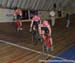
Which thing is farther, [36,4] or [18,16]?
[36,4]

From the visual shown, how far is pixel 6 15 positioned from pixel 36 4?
751cm

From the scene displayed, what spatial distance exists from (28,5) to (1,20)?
20.6 feet

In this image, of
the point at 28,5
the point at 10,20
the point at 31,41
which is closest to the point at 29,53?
the point at 31,41

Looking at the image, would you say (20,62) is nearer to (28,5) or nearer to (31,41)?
(31,41)

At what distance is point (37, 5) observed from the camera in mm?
26922

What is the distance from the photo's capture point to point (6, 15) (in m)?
19.5

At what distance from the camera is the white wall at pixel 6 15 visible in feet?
62.1

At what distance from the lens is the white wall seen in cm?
1894

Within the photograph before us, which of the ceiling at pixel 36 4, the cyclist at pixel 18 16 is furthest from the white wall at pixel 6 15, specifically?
the cyclist at pixel 18 16

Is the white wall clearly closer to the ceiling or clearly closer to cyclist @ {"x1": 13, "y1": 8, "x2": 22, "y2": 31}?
the ceiling

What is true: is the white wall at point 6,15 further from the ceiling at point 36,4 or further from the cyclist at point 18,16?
the cyclist at point 18,16

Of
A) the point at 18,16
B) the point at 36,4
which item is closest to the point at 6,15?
the point at 18,16

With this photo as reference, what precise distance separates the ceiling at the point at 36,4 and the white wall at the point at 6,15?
20.2 inches

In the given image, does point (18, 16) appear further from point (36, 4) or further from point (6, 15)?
point (36, 4)
